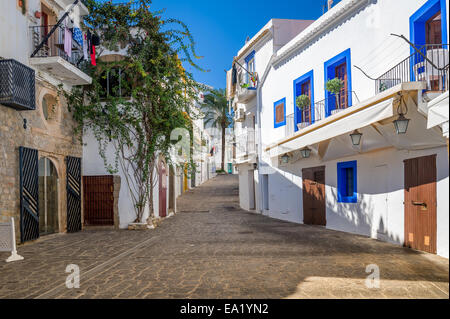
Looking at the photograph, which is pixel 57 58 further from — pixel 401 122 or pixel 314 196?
pixel 314 196

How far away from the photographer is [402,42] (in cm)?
979

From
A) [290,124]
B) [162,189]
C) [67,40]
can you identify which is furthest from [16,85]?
[290,124]

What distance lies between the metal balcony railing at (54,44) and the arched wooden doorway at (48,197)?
3.28 metres

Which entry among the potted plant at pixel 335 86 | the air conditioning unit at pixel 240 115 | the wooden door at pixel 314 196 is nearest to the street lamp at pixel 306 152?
the wooden door at pixel 314 196

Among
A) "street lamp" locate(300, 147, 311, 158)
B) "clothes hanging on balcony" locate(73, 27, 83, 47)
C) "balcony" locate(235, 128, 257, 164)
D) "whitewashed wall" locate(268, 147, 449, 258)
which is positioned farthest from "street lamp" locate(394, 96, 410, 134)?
"balcony" locate(235, 128, 257, 164)

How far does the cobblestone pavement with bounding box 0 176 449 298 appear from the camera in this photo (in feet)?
18.7

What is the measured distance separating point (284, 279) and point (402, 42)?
674 cm

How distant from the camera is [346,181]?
43.4 ft

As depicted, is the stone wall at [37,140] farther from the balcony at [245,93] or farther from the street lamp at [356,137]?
the balcony at [245,93]

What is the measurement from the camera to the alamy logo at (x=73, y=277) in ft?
20.5

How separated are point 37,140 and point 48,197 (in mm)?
2181
